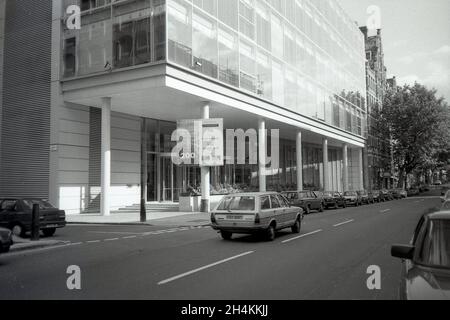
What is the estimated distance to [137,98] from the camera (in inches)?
949

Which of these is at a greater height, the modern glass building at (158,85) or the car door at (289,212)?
the modern glass building at (158,85)

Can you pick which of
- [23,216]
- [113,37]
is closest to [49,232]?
[23,216]

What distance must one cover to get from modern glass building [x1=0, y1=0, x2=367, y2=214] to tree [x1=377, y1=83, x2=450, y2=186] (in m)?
27.3

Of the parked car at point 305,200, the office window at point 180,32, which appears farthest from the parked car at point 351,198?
the office window at point 180,32

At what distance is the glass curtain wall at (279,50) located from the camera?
23703 mm

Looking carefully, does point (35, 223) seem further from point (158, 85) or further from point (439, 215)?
point (439, 215)

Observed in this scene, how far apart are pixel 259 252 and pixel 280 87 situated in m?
25.1

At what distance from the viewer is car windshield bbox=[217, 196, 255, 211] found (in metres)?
12.6

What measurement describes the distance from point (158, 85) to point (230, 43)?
8016mm

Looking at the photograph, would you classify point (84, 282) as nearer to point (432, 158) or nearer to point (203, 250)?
point (203, 250)

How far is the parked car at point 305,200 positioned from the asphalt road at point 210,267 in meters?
→ 10.6

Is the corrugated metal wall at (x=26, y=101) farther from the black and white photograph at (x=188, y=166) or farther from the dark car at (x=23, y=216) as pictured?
the dark car at (x=23, y=216)

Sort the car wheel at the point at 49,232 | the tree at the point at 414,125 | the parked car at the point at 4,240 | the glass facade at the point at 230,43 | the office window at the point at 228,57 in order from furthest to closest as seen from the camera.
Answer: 1. the tree at the point at 414,125
2. the office window at the point at 228,57
3. the glass facade at the point at 230,43
4. the car wheel at the point at 49,232
5. the parked car at the point at 4,240
